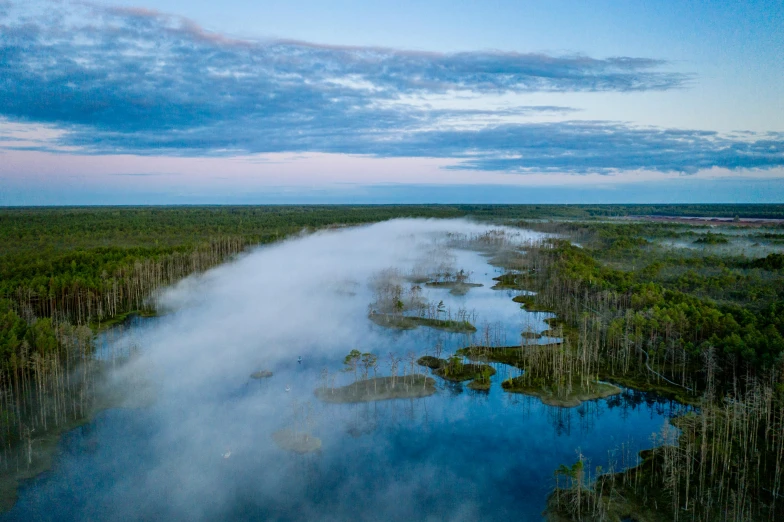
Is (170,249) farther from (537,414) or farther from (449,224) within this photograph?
(449,224)

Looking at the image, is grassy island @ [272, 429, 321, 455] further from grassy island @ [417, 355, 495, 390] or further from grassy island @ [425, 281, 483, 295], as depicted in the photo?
grassy island @ [425, 281, 483, 295]

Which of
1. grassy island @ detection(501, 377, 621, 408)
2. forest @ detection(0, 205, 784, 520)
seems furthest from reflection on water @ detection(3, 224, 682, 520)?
forest @ detection(0, 205, 784, 520)

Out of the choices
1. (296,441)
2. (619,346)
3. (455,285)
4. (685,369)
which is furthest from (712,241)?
(296,441)

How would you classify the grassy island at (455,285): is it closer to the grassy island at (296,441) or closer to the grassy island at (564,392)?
the grassy island at (564,392)

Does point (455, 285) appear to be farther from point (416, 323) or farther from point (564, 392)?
point (564, 392)

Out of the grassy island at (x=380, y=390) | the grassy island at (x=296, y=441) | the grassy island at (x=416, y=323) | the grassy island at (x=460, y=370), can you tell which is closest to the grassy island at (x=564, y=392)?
the grassy island at (x=460, y=370)

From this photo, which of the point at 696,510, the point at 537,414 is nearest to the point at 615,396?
the point at 537,414
